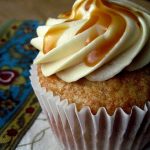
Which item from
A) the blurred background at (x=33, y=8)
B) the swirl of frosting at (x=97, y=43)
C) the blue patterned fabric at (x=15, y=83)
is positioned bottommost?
the blurred background at (x=33, y=8)

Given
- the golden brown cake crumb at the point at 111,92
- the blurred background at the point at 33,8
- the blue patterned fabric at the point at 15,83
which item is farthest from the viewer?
the blurred background at the point at 33,8

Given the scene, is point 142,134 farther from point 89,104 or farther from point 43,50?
point 43,50

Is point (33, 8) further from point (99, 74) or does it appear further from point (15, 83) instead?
point (99, 74)

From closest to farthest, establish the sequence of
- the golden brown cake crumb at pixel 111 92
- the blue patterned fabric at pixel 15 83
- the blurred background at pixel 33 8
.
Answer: the golden brown cake crumb at pixel 111 92 → the blue patterned fabric at pixel 15 83 → the blurred background at pixel 33 8

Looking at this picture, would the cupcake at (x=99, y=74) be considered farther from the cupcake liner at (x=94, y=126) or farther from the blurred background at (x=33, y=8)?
the blurred background at (x=33, y=8)

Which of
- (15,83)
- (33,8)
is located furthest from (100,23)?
Answer: (33,8)

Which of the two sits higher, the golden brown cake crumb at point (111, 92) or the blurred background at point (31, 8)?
the golden brown cake crumb at point (111, 92)

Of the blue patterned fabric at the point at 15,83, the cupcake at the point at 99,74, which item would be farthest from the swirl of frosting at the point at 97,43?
the blue patterned fabric at the point at 15,83

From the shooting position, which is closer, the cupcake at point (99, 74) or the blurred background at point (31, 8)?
the cupcake at point (99, 74)
